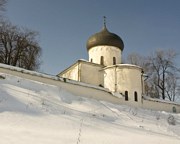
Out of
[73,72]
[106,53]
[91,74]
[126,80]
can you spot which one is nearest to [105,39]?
[106,53]

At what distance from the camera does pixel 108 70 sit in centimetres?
2288

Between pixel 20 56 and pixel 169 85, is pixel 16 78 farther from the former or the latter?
pixel 169 85

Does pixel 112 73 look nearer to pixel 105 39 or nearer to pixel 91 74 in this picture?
pixel 91 74

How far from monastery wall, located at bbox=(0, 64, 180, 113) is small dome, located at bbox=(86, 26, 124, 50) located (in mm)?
6111

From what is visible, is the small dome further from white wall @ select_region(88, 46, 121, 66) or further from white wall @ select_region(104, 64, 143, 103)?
white wall @ select_region(104, 64, 143, 103)

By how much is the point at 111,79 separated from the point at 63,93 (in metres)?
6.89

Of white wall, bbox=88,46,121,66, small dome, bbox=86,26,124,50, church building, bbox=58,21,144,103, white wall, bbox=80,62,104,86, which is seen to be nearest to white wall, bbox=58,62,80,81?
church building, bbox=58,21,144,103

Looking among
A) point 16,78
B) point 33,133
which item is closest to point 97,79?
point 16,78

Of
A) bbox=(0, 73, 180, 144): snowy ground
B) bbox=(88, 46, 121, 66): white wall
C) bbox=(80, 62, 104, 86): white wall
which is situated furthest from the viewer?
bbox=(88, 46, 121, 66): white wall

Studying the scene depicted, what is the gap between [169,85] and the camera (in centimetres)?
3045

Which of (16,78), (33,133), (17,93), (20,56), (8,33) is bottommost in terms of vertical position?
(33,133)

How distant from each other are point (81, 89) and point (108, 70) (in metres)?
4.80

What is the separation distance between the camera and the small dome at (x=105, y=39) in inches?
981

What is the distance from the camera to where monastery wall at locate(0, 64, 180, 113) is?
16625mm
